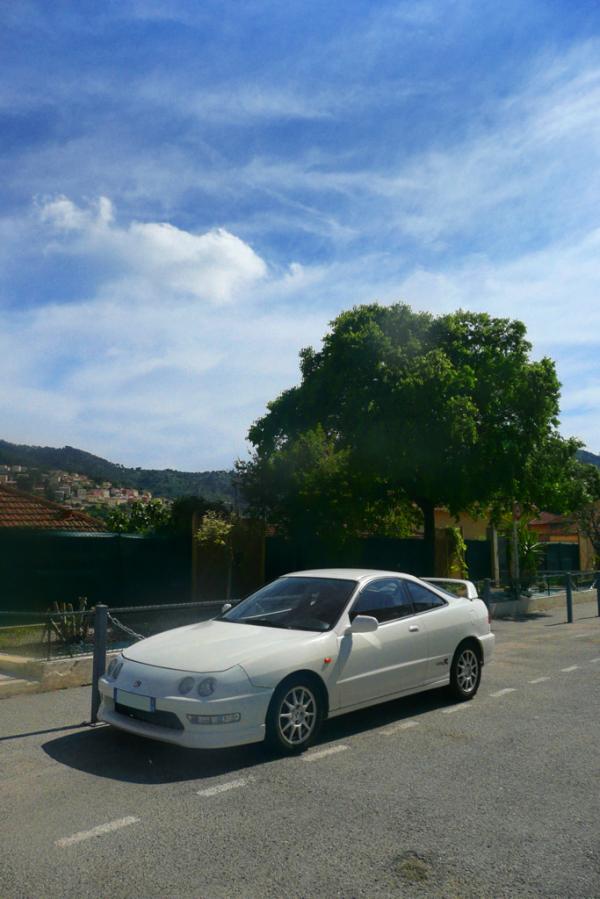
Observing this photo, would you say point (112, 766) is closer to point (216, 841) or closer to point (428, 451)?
point (216, 841)

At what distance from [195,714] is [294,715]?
2.97 ft

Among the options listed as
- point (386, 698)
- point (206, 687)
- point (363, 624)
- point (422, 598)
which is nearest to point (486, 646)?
→ point (422, 598)

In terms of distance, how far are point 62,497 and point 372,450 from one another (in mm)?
8204

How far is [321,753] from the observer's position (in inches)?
251

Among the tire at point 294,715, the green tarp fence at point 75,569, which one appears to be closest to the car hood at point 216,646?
the tire at point 294,715

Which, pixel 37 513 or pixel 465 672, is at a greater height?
pixel 37 513

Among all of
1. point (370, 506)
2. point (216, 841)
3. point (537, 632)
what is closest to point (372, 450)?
point (370, 506)

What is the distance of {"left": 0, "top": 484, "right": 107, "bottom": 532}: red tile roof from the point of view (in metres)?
17.0

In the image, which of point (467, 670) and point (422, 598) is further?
point (467, 670)

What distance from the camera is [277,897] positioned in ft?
12.6

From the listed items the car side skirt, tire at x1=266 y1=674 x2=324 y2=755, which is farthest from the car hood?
the car side skirt

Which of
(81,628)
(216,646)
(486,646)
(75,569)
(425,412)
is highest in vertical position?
(425,412)

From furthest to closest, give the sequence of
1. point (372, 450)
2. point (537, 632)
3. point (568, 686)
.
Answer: point (372, 450)
point (537, 632)
point (568, 686)

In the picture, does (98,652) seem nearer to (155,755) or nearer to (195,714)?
(155,755)
